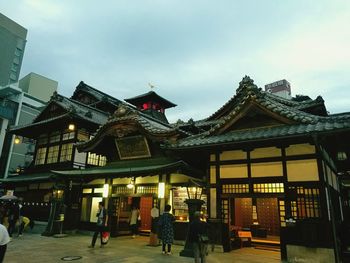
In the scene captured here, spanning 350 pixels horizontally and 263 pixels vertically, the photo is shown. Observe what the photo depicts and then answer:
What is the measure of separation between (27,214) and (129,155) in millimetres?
12374

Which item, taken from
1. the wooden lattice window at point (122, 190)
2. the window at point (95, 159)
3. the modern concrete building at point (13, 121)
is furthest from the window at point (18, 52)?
the wooden lattice window at point (122, 190)

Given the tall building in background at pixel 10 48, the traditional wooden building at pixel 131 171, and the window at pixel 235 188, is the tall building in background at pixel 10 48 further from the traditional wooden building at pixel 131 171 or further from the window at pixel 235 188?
A: the window at pixel 235 188

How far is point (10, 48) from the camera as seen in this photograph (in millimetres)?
60250

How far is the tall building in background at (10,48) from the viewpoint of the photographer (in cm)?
5831

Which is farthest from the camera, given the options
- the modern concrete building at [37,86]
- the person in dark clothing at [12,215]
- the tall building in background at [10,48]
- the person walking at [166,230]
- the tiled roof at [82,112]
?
the tall building in background at [10,48]

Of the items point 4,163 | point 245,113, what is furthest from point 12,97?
point 245,113

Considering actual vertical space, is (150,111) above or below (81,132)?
above

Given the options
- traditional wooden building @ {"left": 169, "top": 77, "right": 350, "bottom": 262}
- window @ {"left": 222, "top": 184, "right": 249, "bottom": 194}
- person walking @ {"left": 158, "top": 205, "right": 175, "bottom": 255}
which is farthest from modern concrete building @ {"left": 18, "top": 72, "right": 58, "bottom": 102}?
window @ {"left": 222, "top": 184, "right": 249, "bottom": 194}

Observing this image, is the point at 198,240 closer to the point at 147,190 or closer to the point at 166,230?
the point at 166,230

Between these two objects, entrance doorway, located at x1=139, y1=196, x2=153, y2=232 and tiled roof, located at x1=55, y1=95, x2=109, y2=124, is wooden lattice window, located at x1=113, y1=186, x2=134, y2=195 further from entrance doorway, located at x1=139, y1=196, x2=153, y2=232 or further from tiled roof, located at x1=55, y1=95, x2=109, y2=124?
tiled roof, located at x1=55, y1=95, x2=109, y2=124

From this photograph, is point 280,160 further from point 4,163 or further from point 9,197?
point 4,163

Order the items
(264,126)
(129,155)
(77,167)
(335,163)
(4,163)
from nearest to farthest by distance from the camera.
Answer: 1. (264,126)
2. (335,163)
3. (129,155)
4. (77,167)
5. (4,163)

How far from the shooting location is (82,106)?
28.4 meters

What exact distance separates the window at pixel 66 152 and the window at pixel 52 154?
3.01 ft
